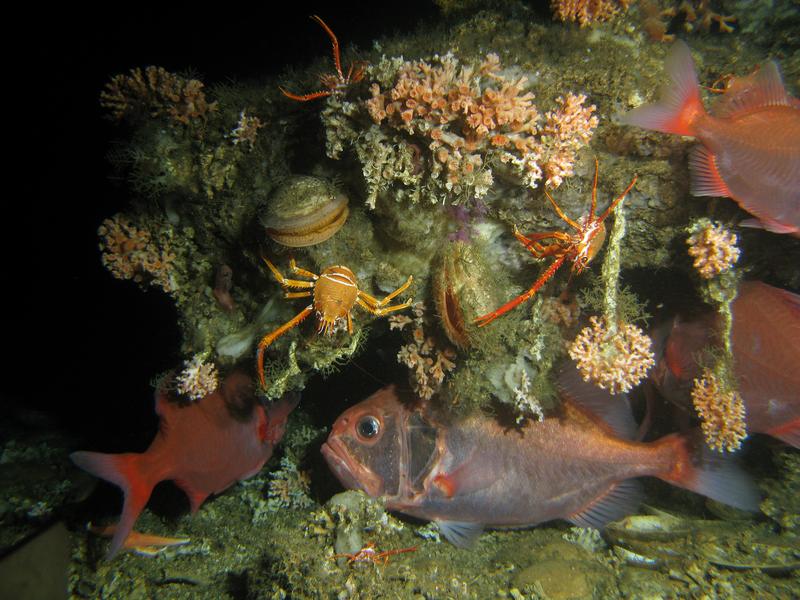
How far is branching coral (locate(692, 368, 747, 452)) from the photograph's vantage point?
2.98 metres

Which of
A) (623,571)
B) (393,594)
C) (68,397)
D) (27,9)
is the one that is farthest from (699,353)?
(27,9)

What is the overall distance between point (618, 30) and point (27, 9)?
32.8ft

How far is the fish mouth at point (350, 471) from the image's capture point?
3529 millimetres

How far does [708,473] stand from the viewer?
3506mm

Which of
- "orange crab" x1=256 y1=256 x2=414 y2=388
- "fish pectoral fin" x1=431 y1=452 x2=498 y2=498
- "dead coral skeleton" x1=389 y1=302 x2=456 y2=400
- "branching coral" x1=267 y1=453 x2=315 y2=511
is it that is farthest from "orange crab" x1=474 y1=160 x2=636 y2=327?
"branching coral" x1=267 y1=453 x2=315 y2=511

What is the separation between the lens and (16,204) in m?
7.07

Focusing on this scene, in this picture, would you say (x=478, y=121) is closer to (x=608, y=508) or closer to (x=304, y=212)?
(x=304, y=212)

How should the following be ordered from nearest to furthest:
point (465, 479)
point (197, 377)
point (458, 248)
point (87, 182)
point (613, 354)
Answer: point (458, 248), point (613, 354), point (197, 377), point (465, 479), point (87, 182)

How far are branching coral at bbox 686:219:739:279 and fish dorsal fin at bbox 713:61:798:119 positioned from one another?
70 centimetres

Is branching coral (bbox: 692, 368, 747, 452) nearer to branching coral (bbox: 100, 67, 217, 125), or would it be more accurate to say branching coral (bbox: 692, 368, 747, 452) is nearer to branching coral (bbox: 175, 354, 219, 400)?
branching coral (bbox: 175, 354, 219, 400)

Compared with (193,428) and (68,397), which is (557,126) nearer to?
(193,428)

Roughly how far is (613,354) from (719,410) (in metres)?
1.01

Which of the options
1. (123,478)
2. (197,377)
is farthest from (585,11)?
(123,478)

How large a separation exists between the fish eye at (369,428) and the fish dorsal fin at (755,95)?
11.2ft
